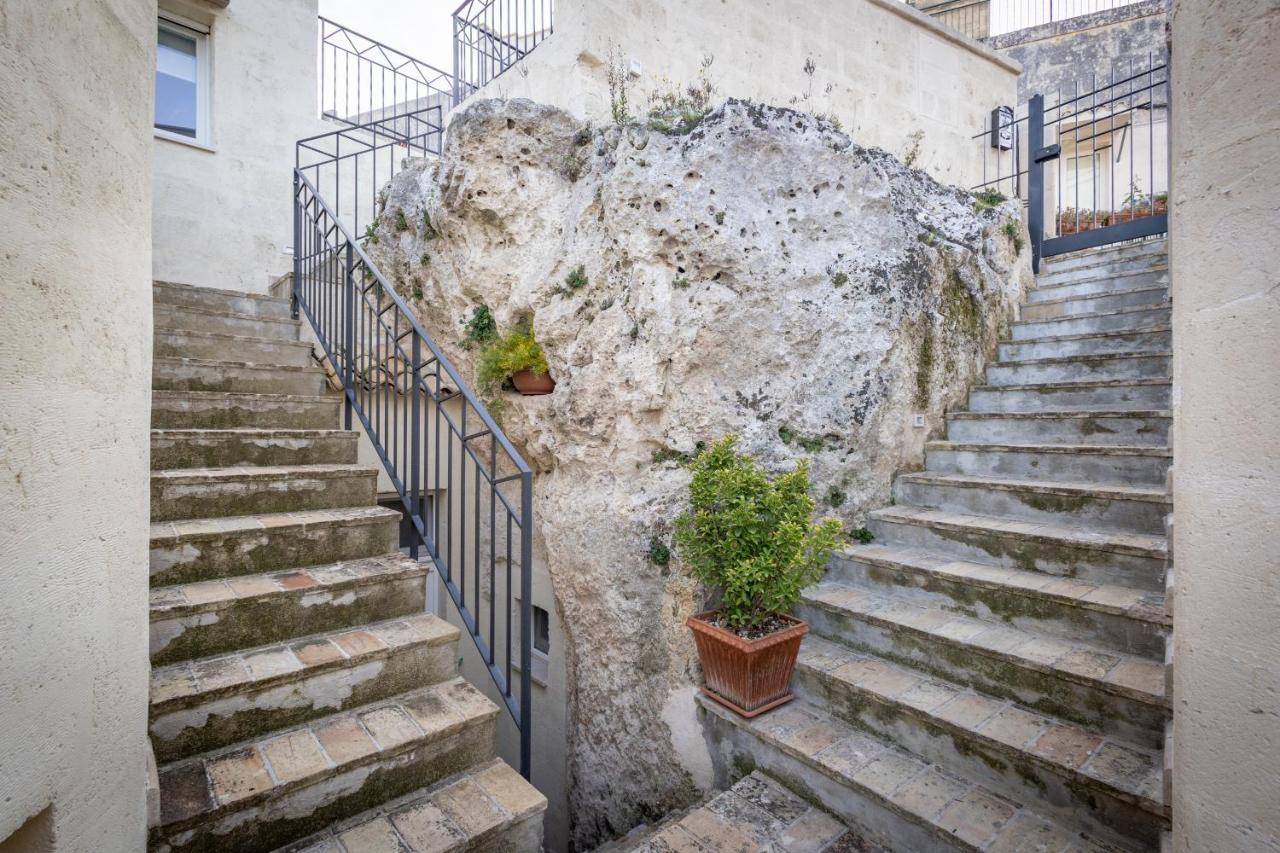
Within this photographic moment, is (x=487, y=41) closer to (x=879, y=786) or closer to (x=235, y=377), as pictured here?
(x=235, y=377)

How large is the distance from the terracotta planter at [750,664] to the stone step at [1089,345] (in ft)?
9.86

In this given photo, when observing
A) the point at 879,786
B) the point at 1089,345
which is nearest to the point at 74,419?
the point at 879,786

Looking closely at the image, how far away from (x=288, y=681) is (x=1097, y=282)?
6.00 m

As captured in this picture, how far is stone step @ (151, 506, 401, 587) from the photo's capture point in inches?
105

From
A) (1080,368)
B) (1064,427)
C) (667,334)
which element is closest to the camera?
(667,334)

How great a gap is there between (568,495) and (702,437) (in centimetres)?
92

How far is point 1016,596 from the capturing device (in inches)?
113

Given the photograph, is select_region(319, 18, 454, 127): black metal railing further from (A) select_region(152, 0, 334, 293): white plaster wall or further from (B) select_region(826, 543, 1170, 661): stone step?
(B) select_region(826, 543, 1170, 661): stone step

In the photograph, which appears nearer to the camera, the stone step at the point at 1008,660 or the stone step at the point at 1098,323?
the stone step at the point at 1008,660

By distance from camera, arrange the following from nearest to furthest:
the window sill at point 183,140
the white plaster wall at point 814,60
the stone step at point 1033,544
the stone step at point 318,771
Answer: the stone step at point 318,771 → the stone step at point 1033,544 → the white plaster wall at point 814,60 → the window sill at point 183,140

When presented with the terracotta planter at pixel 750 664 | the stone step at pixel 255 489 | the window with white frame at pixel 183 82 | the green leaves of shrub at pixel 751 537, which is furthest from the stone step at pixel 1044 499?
the window with white frame at pixel 183 82

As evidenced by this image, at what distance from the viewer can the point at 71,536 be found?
129 centimetres

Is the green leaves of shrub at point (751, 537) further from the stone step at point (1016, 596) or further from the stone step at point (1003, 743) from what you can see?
the stone step at point (1016, 596)

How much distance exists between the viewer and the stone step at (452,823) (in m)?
2.14
